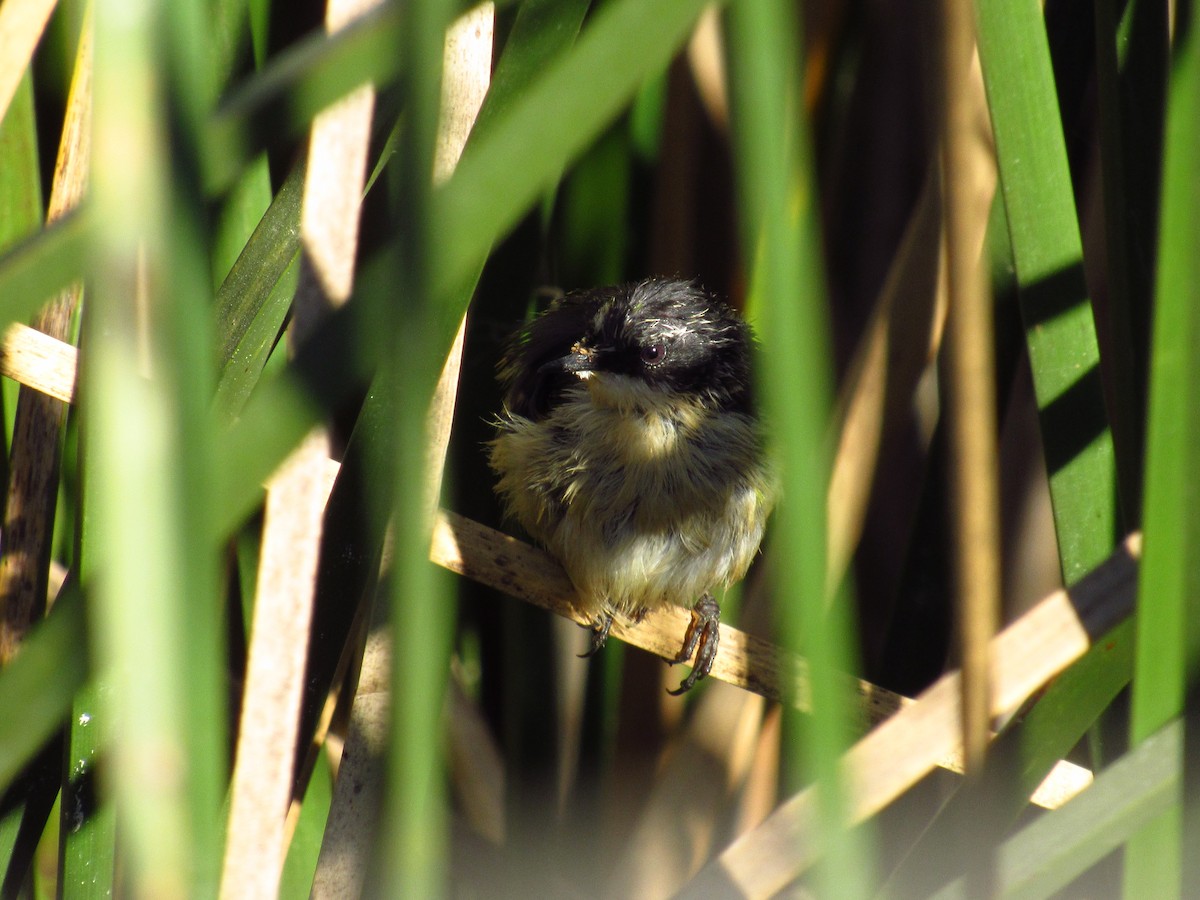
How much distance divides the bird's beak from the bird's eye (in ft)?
0.30

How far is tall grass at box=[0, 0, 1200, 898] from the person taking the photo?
20.4 inches

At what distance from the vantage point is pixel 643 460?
1790 millimetres

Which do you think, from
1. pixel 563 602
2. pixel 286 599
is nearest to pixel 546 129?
pixel 286 599

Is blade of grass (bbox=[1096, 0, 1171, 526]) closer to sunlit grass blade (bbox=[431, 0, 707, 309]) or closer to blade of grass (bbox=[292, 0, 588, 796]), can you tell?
blade of grass (bbox=[292, 0, 588, 796])

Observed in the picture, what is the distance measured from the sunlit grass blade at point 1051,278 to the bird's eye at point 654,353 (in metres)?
0.74

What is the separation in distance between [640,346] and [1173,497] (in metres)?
1.10

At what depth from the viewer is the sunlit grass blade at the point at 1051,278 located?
103cm

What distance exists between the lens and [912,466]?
214cm

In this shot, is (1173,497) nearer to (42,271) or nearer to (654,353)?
(42,271)

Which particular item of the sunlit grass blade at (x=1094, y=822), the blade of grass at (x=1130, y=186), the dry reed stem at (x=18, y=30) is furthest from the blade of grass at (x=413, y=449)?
the blade of grass at (x=1130, y=186)

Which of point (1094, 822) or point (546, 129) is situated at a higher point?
point (546, 129)

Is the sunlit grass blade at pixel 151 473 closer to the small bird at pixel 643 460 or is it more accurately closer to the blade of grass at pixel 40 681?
the blade of grass at pixel 40 681

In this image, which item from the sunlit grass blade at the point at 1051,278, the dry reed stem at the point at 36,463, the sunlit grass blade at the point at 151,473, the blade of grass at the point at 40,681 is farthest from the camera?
the dry reed stem at the point at 36,463

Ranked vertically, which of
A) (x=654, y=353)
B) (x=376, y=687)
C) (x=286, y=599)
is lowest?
(x=376, y=687)
